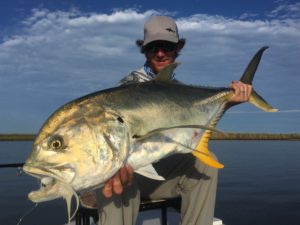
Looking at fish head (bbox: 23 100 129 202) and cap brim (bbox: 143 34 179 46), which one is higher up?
cap brim (bbox: 143 34 179 46)

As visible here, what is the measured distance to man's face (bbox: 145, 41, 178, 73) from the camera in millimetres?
4621

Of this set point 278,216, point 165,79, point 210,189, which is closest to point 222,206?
point 278,216

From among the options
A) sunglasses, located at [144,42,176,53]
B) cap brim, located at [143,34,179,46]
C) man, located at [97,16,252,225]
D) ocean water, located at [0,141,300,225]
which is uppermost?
cap brim, located at [143,34,179,46]

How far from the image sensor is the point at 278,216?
11375mm

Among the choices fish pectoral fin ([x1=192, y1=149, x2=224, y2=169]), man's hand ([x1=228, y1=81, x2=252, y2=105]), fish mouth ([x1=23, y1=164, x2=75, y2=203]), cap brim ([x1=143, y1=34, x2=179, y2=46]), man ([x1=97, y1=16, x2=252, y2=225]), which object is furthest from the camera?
cap brim ([x1=143, y1=34, x2=179, y2=46])

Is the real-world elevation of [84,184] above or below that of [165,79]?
below

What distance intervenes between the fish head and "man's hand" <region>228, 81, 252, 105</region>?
1.52 m

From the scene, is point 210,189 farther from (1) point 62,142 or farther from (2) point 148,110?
(1) point 62,142

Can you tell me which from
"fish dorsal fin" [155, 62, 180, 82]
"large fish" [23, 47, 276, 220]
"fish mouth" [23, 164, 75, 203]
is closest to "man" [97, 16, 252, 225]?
"large fish" [23, 47, 276, 220]

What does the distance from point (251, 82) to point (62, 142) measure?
7.21 ft

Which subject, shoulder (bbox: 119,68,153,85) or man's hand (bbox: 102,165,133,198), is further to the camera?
shoulder (bbox: 119,68,153,85)

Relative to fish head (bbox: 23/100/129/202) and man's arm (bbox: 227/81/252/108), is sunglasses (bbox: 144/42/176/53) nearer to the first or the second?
man's arm (bbox: 227/81/252/108)

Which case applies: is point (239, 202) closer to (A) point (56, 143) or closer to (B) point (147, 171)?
(B) point (147, 171)

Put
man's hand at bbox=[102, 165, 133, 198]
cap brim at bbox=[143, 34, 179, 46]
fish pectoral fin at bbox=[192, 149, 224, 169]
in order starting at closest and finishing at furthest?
man's hand at bbox=[102, 165, 133, 198]
fish pectoral fin at bbox=[192, 149, 224, 169]
cap brim at bbox=[143, 34, 179, 46]
